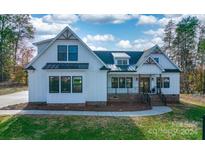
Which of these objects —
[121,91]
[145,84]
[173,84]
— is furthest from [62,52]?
[173,84]

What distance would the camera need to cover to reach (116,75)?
66.6ft

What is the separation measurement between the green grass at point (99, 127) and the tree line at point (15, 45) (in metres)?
22.1

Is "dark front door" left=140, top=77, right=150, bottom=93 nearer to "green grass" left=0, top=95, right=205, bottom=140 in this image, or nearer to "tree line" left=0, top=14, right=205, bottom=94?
"green grass" left=0, top=95, right=205, bottom=140

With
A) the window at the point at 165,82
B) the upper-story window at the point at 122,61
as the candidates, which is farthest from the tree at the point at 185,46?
the upper-story window at the point at 122,61

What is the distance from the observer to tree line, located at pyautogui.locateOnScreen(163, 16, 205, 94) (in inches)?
1268

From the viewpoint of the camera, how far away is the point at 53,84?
1683 cm

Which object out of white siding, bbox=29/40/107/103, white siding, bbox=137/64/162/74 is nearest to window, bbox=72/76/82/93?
white siding, bbox=29/40/107/103

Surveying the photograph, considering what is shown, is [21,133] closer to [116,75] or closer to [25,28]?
[116,75]

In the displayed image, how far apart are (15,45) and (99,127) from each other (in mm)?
26790

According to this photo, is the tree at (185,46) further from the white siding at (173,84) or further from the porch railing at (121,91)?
the porch railing at (121,91)

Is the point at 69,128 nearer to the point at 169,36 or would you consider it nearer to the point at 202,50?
the point at 202,50

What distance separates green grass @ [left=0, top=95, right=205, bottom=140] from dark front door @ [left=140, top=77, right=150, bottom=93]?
6.64m
